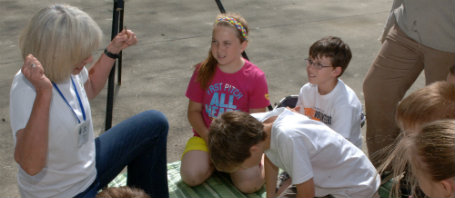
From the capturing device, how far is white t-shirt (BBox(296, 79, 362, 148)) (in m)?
2.52

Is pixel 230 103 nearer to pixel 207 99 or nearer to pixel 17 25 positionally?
pixel 207 99

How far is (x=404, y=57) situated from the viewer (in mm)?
2643

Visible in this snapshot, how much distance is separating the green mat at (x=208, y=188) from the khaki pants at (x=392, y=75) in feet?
2.33

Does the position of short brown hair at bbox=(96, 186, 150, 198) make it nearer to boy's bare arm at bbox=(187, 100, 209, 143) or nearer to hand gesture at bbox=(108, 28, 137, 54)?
hand gesture at bbox=(108, 28, 137, 54)

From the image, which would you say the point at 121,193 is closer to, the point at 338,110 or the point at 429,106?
the point at 338,110

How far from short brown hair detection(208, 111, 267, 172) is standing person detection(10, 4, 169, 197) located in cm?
44

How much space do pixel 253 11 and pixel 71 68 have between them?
4.09 metres

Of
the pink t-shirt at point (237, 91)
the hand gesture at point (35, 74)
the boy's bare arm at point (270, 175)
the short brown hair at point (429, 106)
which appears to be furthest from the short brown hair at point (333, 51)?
the hand gesture at point (35, 74)

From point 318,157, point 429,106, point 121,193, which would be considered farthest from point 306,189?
point 121,193

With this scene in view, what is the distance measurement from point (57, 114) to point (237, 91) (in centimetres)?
108

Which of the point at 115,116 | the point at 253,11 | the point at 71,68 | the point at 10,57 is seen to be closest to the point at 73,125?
the point at 71,68

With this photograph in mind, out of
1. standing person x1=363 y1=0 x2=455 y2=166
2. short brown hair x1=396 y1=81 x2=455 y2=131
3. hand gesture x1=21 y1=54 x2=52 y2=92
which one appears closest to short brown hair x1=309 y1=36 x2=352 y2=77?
standing person x1=363 y1=0 x2=455 y2=166

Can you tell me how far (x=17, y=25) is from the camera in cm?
514

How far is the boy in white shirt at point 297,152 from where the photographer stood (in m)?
2.03
